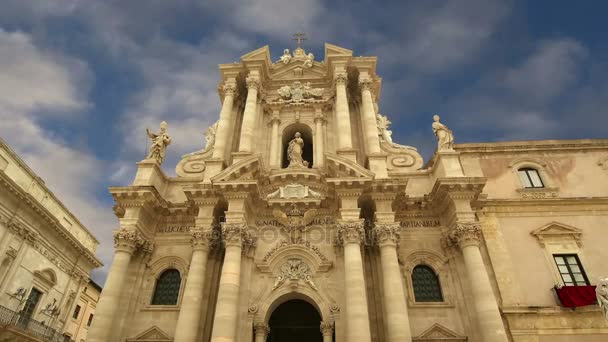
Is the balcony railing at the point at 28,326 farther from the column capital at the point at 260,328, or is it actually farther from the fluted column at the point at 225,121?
the column capital at the point at 260,328

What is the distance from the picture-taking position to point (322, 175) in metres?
19.2

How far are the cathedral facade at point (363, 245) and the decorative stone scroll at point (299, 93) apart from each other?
10.4 feet

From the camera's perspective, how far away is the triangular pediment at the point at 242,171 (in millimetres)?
18484

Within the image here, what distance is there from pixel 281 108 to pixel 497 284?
14.7m

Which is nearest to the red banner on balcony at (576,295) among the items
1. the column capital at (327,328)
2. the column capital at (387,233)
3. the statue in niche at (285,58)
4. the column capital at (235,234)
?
the column capital at (387,233)

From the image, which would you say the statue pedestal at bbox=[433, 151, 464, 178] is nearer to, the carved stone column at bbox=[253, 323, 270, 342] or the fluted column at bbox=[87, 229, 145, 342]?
the carved stone column at bbox=[253, 323, 270, 342]

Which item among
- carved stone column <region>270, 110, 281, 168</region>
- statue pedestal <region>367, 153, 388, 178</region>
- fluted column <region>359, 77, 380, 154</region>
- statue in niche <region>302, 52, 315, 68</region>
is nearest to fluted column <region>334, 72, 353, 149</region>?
fluted column <region>359, 77, 380, 154</region>

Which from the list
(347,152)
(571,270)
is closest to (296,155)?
(347,152)

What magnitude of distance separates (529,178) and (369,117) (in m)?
9.09

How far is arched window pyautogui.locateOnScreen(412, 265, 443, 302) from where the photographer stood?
17.7 meters

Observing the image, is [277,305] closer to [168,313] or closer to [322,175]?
[168,313]

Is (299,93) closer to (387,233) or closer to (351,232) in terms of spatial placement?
(351,232)

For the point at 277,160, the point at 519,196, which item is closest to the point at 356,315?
the point at 277,160

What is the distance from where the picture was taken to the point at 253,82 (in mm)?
24375
